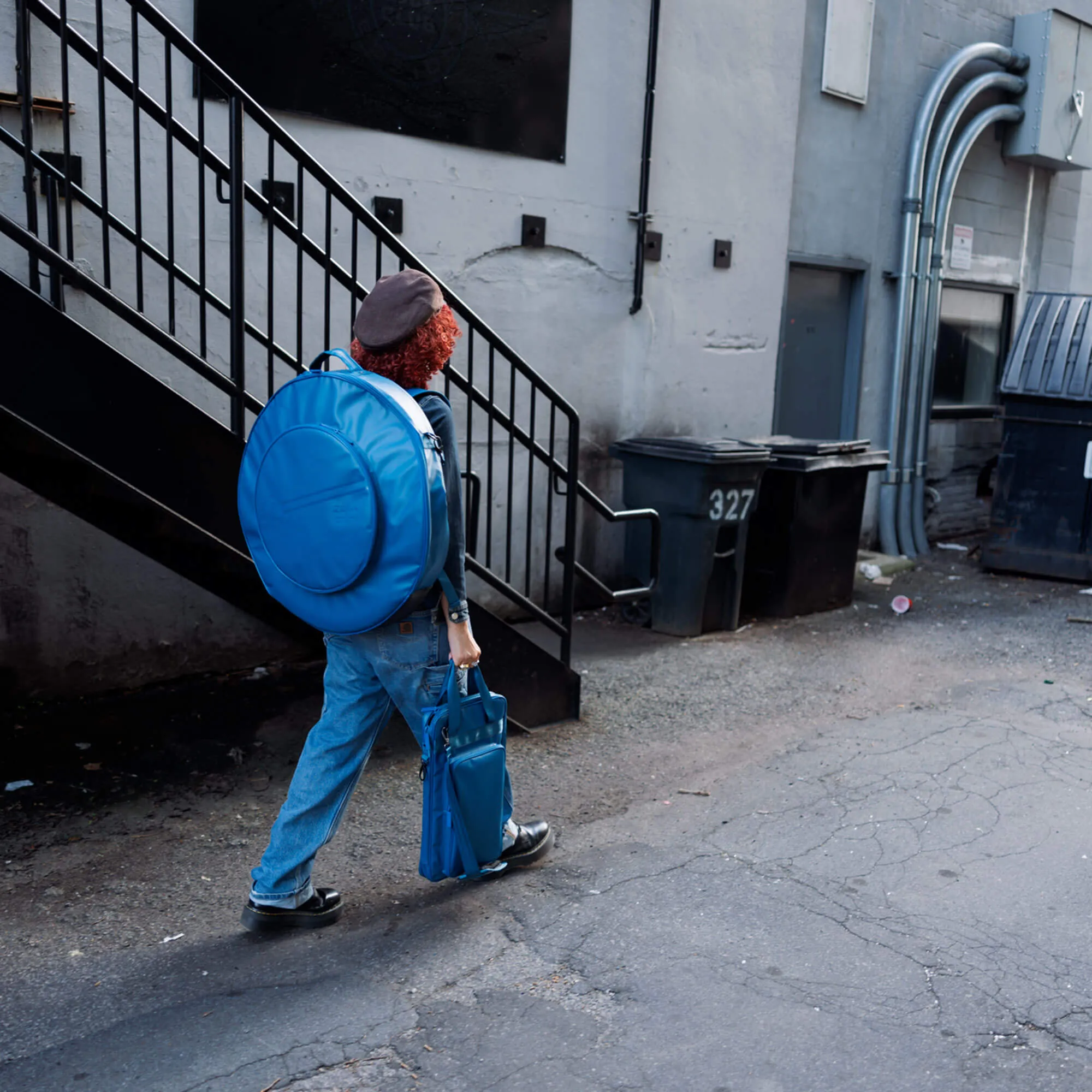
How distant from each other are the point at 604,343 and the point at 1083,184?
6665 mm

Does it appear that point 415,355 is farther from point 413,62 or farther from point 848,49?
point 848,49

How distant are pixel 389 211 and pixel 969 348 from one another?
6.45 meters

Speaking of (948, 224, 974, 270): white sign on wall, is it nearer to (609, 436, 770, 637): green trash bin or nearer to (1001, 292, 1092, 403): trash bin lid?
(1001, 292, 1092, 403): trash bin lid

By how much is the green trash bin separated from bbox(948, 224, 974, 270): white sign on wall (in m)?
4.09

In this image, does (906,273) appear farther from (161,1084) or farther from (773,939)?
(161,1084)

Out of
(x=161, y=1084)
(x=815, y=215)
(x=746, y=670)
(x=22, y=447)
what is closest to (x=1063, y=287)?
(x=815, y=215)

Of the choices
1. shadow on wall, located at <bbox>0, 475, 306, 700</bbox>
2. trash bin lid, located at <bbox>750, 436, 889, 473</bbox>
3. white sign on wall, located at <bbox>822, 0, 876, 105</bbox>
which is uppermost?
white sign on wall, located at <bbox>822, 0, 876, 105</bbox>

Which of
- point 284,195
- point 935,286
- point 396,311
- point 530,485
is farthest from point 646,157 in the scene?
point 396,311

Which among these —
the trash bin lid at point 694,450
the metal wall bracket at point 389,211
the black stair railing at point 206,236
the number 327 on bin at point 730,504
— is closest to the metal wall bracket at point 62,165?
the black stair railing at point 206,236

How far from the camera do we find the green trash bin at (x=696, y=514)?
6.54 m

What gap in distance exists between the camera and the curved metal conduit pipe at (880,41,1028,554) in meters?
8.98

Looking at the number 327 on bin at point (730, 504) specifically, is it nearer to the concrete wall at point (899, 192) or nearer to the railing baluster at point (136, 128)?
the concrete wall at point (899, 192)

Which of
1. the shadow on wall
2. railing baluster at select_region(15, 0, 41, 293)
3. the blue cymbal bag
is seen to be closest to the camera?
the blue cymbal bag

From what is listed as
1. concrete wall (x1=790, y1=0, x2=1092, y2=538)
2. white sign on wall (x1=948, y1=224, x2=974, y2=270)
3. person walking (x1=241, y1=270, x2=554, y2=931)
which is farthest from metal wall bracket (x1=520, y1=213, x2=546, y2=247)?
white sign on wall (x1=948, y1=224, x2=974, y2=270)
